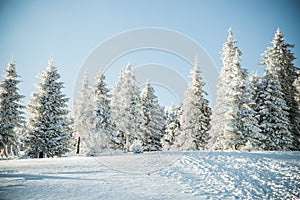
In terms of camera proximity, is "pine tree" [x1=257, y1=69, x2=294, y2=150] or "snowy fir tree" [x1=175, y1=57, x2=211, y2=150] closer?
"pine tree" [x1=257, y1=69, x2=294, y2=150]

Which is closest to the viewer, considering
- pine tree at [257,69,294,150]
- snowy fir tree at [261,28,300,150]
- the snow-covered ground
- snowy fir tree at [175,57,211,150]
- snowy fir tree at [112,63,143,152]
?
the snow-covered ground

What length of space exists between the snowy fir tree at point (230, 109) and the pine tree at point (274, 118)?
264 centimetres

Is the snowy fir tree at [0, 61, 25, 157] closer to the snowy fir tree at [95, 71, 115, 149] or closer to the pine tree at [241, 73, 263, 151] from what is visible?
the snowy fir tree at [95, 71, 115, 149]

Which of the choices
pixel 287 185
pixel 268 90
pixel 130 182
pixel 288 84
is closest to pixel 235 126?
pixel 268 90

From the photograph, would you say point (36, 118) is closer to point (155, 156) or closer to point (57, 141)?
point (57, 141)

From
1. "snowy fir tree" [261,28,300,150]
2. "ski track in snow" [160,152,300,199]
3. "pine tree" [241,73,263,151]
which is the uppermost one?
"snowy fir tree" [261,28,300,150]

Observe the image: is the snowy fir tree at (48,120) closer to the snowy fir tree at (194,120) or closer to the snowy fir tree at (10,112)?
the snowy fir tree at (10,112)

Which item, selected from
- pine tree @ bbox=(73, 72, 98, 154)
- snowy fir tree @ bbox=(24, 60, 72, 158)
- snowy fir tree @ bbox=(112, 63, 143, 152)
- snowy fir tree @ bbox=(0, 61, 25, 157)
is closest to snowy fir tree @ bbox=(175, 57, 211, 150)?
snowy fir tree @ bbox=(112, 63, 143, 152)

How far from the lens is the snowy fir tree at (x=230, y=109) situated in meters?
22.5

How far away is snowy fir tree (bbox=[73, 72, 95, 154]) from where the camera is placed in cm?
2819

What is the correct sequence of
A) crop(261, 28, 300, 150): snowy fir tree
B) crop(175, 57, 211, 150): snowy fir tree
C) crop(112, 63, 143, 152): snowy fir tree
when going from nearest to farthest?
crop(261, 28, 300, 150): snowy fir tree < crop(175, 57, 211, 150): snowy fir tree < crop(112, 63, 143, 152): snowy fir tree

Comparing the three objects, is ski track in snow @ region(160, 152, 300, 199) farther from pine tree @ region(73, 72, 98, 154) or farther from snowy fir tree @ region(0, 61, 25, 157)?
snowy fir tree @ region(0, 61, 25, 157)

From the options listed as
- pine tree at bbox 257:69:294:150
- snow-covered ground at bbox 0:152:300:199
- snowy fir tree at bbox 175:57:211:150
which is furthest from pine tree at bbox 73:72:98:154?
pine tree at bbox 257:69:294:150

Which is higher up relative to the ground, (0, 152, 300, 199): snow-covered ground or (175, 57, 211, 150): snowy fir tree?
(175, 57, 211, 150): snowy fir tree
